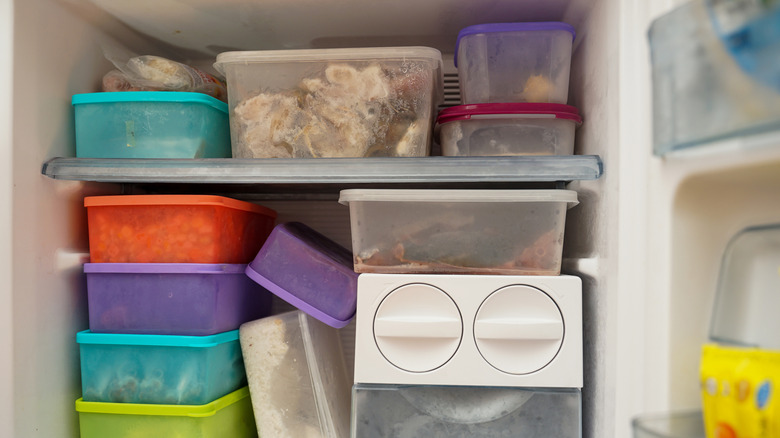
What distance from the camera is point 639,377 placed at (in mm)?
757

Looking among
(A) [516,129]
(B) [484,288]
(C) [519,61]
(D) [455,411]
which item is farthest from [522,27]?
(D) [455,411]

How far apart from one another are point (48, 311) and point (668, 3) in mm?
1118

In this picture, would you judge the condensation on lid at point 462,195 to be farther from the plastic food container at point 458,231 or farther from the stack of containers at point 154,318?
the stack of containers at point 154,318

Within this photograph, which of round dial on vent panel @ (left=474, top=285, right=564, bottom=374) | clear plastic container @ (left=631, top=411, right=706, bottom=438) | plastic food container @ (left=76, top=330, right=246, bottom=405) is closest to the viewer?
clear plastic container @ (left=631, top=411, right=706, bottom=438)

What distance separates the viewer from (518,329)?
0.93 m

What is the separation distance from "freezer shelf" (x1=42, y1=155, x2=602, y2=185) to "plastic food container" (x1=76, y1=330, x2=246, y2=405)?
30 centimetres

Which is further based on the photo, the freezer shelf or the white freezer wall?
the freezer shelf

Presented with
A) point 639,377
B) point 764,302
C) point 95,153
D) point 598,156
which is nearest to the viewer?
point 764,302

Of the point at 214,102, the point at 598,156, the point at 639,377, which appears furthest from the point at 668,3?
the point at 214,102

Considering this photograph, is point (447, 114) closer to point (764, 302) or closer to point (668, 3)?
point (668, 3)

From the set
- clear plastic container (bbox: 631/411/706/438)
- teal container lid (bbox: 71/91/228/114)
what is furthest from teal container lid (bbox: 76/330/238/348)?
clear plastic container (bbox: 631/411/706/438)

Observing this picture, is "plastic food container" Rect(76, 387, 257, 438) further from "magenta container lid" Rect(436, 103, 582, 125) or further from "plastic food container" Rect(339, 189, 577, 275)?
"magenta container lid" Rect(436, 103, 582, 125)

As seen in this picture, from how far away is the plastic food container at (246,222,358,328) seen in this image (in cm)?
107

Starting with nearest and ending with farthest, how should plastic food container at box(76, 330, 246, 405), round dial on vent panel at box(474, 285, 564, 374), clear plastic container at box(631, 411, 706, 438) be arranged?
clear plastic container at box(631, 411, 706, 438), round dial on vent panel at box(474, 285, 564, 374), plastic food container at box(76, 330, 246, 405)
